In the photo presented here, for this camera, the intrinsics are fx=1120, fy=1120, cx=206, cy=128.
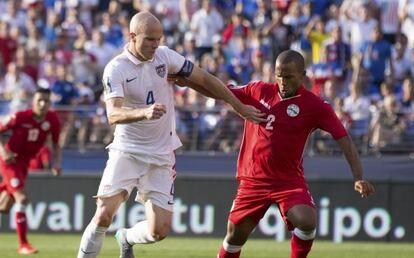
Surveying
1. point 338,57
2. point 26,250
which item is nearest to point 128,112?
point 26,250

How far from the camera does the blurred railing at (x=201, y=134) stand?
725 inches

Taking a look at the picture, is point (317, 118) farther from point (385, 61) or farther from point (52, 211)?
point (385, 61)

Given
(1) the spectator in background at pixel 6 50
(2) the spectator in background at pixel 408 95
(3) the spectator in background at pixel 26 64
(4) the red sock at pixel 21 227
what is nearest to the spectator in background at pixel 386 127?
(2) the spectator in background at pixel 408 95

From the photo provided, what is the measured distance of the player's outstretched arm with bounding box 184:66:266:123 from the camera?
34.0 ft

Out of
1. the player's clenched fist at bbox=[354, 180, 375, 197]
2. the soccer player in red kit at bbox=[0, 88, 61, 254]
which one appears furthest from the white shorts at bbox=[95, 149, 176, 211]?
the soccer player in red kit at bbox=[0, 88, 61, 254]

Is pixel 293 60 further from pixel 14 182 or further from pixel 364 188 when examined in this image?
pixel 14 182

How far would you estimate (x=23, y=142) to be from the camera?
15875 millimetres

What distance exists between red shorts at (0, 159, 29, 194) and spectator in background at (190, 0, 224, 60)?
6.66 metres

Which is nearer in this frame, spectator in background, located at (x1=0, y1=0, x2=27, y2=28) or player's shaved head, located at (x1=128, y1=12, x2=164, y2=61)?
player's shaved head, located at (x1=128, y1=12, x2=164, y2=61)

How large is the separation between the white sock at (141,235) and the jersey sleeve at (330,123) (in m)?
1.95

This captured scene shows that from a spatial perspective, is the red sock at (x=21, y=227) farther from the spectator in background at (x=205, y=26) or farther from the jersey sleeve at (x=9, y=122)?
the spectator in background at (x=205, y=26)

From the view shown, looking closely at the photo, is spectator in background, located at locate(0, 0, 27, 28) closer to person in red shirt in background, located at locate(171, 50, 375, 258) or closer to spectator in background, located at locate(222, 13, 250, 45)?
spectator in background, located at locate(222, 13, 250, 45)

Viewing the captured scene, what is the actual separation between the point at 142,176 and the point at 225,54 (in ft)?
36.1

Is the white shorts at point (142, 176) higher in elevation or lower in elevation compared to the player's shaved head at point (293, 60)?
lower
